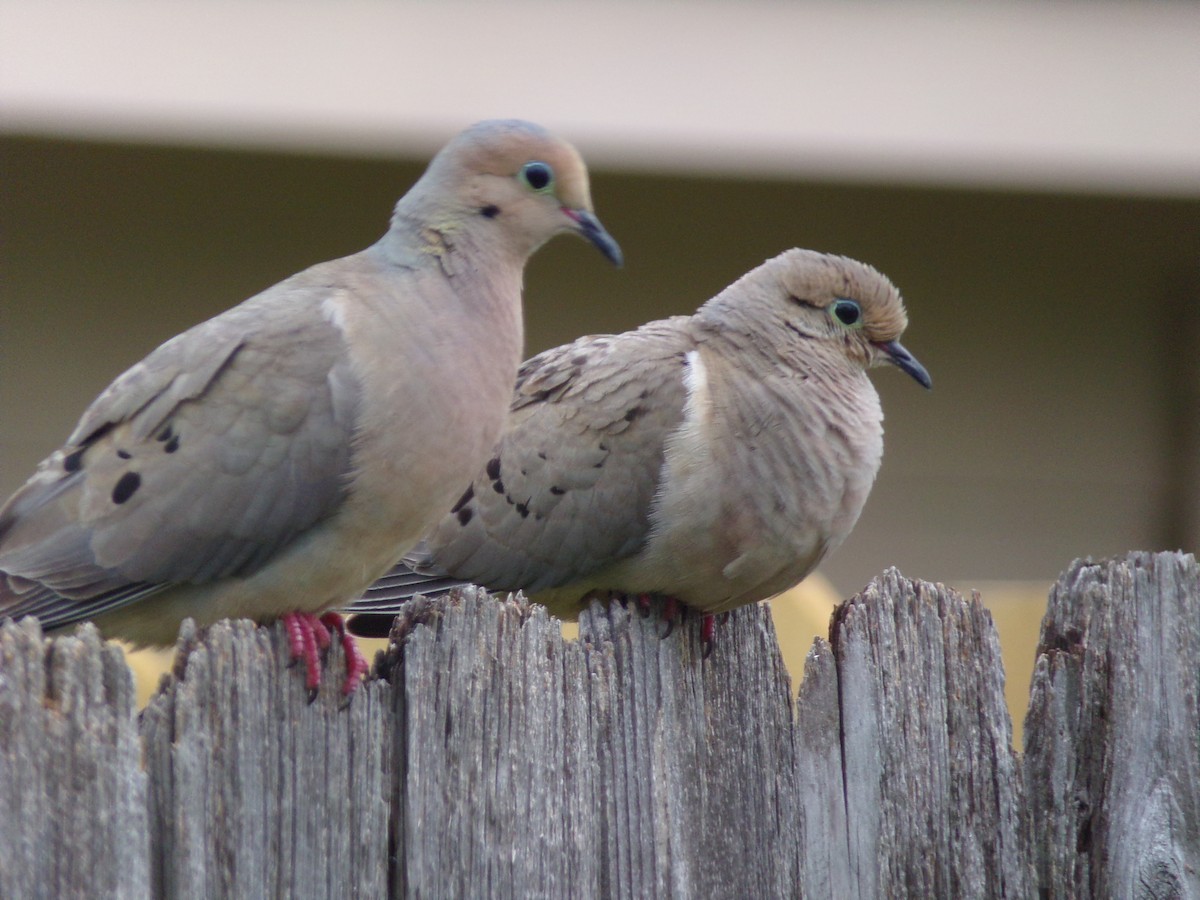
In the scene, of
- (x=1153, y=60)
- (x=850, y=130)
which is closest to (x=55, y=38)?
(x=850, y=130)

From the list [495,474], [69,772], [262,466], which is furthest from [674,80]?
[69,772]

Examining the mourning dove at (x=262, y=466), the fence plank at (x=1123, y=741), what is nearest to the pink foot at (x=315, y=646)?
the mourning dove at (x=262, y=466)

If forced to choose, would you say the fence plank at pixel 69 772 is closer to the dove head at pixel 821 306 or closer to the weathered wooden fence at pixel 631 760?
the weathered wooden fence at pixel 631 760

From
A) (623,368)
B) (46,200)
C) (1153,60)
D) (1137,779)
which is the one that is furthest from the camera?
(46,200)

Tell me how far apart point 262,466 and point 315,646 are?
0.63 metres

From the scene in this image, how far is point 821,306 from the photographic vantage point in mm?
3869

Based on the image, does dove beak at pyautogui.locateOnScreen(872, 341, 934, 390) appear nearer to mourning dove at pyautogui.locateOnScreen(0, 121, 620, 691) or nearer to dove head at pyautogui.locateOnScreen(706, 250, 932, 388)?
dove head at pyautogui.locateOnScreen(706, 250, 932, 388)

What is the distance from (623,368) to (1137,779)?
1.60m

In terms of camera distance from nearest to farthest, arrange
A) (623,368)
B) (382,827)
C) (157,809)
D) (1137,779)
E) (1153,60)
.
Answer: (157,809)
(382,827)
(1137,779)
(623,368)
(1153,60)

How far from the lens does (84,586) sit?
2.92 metres

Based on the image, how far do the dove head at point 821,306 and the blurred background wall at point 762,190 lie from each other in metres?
0.89

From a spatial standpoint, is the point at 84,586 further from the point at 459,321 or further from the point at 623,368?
the point at 623,368

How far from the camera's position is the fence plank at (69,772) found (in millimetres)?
1981

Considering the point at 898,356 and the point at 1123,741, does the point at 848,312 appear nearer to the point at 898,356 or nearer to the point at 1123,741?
the point at 898,356
